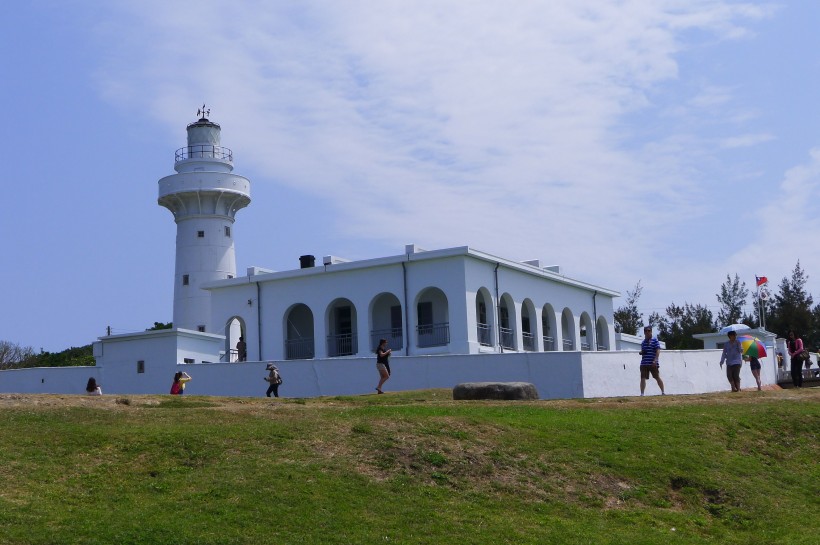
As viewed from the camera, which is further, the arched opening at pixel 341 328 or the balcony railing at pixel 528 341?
the balcony railing at pixel 528 341

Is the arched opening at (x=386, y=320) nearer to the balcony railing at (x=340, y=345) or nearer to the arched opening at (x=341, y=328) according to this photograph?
the arched opening at (x=341, y=328)

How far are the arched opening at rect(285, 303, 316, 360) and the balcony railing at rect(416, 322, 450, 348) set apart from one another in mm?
4338

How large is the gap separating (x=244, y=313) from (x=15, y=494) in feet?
93.5

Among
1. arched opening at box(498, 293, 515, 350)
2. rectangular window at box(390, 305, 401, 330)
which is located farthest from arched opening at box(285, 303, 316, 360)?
arched opening at box(498, 293, 515, 350)

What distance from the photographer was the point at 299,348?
42188 millimetres

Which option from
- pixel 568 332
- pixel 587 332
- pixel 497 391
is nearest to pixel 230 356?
pixel 568 332

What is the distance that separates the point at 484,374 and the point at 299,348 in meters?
11.9

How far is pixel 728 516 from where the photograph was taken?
15656 mm

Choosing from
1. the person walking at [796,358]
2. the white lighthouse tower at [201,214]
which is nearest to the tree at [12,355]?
the white lighthouse tower at [201,214]

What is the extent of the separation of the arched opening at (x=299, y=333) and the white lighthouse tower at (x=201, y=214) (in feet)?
14.4

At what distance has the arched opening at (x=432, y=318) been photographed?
3875cm

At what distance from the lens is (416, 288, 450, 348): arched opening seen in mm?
38750

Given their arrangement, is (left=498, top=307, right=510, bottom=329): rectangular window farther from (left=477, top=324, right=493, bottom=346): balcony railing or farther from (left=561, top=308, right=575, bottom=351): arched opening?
(left=561, top=308, right=575, bottom=351): arched opening

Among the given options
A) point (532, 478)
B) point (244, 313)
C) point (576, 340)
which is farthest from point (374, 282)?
point (532, 478)
